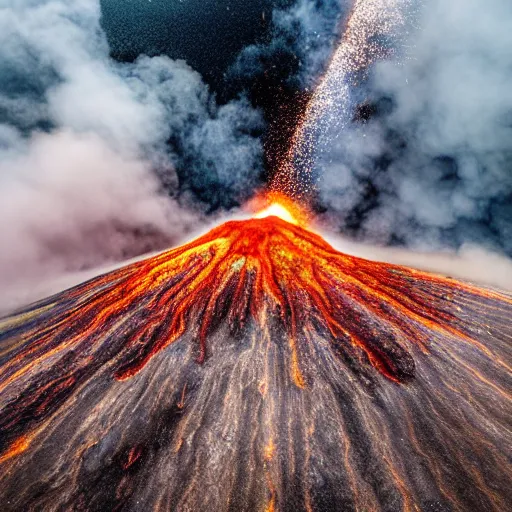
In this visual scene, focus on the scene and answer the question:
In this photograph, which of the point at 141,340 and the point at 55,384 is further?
the point at 141,340

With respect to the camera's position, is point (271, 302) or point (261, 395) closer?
point (261, 395)

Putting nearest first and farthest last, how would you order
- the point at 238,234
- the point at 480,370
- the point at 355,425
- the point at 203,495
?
the point at 203,495 < the point at 355,425 < the point at 480,370 < the point at 238,234

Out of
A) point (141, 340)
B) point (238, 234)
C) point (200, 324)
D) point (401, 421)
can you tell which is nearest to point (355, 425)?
point (401, 421)

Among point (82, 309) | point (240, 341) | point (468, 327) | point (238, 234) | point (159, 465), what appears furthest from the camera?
point (238, 234)

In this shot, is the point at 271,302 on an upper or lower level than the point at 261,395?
upper

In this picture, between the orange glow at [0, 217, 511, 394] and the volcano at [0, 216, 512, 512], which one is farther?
the orange glow at [0, 217, 511, 394]

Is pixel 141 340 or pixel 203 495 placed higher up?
A: pixel 141 340

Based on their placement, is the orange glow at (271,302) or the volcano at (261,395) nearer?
the volcano at (261,395)

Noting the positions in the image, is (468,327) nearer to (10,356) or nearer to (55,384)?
(55,384)
